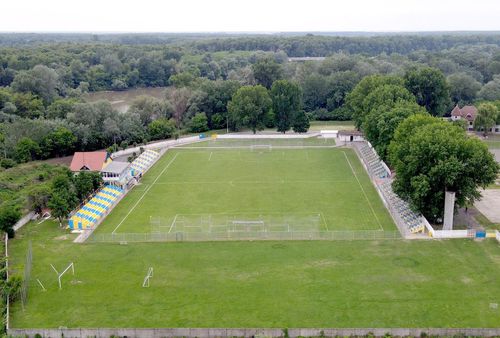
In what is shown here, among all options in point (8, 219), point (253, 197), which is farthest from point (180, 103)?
point (8, 219)

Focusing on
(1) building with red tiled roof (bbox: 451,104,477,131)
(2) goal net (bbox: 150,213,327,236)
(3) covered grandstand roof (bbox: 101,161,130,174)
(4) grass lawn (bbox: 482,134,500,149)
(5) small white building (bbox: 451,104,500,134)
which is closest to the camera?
(2) goal net (bbox: 150,213,327,236)

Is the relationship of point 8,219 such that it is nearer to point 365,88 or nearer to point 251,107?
point 251,107

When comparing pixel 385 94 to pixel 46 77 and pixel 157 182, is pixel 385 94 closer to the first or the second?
pixel 157 182

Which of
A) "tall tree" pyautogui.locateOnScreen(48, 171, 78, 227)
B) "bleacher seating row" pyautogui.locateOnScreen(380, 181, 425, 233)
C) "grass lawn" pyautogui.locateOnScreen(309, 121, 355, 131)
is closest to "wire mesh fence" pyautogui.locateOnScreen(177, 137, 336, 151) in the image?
"grass lawn" pyautogui.locateOnScreen(309, 121, 355, 131)

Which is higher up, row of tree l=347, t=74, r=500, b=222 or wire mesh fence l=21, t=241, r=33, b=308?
row of tree l=347, t=74, r=500, b=222

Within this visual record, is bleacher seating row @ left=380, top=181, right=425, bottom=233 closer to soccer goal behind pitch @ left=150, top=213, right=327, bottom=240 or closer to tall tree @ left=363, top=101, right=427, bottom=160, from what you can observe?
soccer goal behind pitch @ left=150, top=213, right=327, bottom=240

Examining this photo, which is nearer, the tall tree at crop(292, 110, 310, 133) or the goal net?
the goal net

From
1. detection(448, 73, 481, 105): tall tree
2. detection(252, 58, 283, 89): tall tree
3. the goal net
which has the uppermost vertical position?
detection(252, 58, 283, 89): tall tree
